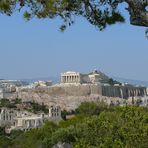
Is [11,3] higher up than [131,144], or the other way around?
[11,3]

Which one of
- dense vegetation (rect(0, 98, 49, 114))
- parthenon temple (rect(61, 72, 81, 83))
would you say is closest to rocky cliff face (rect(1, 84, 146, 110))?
dense vegetation (rect(0, 98, 49, 114))

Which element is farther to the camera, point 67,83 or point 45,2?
point 67,83

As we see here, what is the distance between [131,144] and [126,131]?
0.76 m

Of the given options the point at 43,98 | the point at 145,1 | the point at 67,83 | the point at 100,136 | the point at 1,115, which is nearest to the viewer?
the point at 145,1

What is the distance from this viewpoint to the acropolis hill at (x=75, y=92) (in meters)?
116

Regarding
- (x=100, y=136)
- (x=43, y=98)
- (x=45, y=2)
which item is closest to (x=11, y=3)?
(x=45, y=2)

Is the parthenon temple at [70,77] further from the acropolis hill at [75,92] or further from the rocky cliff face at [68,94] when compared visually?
the rocky cliff face at [68,94]

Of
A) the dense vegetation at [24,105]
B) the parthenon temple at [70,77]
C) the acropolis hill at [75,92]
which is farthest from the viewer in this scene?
the parthenon temple at [70,77]

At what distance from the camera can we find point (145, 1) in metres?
5.32

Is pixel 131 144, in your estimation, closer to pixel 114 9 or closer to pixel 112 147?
pixel 112 147

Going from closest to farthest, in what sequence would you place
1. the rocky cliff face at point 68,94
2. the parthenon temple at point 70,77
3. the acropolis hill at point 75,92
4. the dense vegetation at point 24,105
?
the dense vegetation at point 24,105 → the rocky cliff face at point 68,94 → the acropolis hill at point 75,92 → the parthenon temple at point 70,77

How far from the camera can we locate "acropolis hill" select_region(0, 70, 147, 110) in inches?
4576

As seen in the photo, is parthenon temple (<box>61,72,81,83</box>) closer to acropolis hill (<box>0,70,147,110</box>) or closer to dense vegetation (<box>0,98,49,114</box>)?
acropolis hill (<box>0,70,147,110</box>)

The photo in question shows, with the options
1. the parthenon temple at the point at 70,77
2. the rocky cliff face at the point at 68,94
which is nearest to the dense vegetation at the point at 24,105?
the rocky cliff face at the point at 68,94
